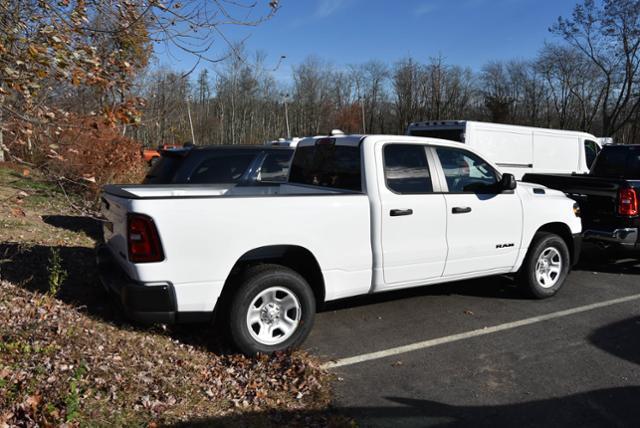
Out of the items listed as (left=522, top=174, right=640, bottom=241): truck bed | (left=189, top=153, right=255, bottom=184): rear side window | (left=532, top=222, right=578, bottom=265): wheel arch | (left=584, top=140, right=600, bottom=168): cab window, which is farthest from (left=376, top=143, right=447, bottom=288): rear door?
(left=584, top=140, right=600, bottom=168): cab window

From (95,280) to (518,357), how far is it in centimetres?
456

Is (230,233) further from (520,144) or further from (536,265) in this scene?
(520,144)

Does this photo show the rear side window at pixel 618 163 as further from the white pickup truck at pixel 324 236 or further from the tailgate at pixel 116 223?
the tailgate at pixel 116 223

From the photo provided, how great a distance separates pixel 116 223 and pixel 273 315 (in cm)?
156

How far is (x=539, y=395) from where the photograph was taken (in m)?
4.06

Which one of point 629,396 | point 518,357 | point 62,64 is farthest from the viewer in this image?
point 518,357

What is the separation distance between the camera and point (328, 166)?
19.0 ft

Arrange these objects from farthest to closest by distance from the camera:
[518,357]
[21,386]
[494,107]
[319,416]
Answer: [494,107]
[518,357]
[319,416]
[21,386]

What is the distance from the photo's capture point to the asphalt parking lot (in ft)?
12.6

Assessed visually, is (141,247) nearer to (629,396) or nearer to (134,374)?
(134,374)

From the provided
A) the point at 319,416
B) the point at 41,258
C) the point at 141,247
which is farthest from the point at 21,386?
the point at 41,258

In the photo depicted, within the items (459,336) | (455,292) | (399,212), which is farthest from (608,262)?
(399,212)

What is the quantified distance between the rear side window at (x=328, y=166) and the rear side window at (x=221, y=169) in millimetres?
1680

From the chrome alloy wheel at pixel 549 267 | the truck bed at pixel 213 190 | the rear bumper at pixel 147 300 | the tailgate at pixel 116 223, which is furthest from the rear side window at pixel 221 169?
the chrome alloy wheel at pixel 549 267
